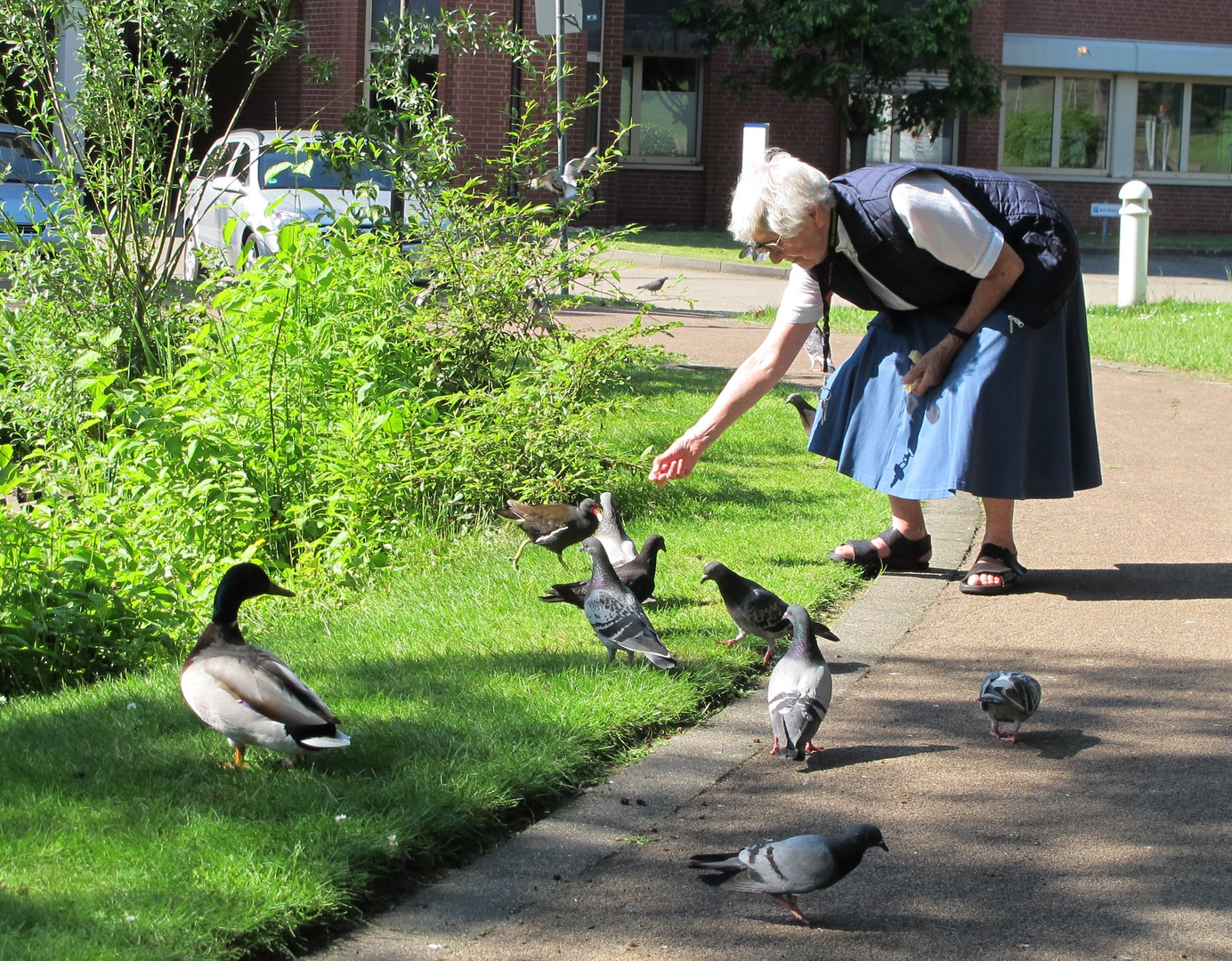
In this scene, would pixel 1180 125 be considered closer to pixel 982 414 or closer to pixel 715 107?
pixel 715 107

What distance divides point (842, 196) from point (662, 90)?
2640 cm

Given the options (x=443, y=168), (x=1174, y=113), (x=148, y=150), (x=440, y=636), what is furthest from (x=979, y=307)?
(x=1174, y=113)

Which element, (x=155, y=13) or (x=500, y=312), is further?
(x=155, y=13)

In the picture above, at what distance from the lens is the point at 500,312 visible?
730 cm

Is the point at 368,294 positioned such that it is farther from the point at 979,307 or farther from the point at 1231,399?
the point at 1231,399

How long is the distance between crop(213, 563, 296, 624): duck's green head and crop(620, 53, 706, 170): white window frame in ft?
87.4

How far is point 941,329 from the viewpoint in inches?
215

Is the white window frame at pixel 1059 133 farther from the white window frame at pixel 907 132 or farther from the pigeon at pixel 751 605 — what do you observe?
the pigeon at pixel 751 605

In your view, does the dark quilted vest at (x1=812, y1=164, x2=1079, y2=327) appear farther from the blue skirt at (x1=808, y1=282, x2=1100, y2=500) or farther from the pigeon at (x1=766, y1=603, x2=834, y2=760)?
the pigeon at (x1=766, y1=603, x2=834, y2=760)

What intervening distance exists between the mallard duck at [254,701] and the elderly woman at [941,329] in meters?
1.76

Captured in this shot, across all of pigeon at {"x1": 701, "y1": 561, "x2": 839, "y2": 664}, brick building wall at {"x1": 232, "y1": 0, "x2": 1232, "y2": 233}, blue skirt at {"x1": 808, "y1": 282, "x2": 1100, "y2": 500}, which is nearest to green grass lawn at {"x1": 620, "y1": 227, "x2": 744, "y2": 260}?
brick building wall at {"x1": 232, "y1": 0, "x2": 1232, "y2": 233}

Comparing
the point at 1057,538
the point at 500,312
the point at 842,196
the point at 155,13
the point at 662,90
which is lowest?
the point at 1057,538

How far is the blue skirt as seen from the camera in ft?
17.3

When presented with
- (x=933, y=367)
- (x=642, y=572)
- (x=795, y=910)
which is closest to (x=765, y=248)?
(x=933, y=367)
